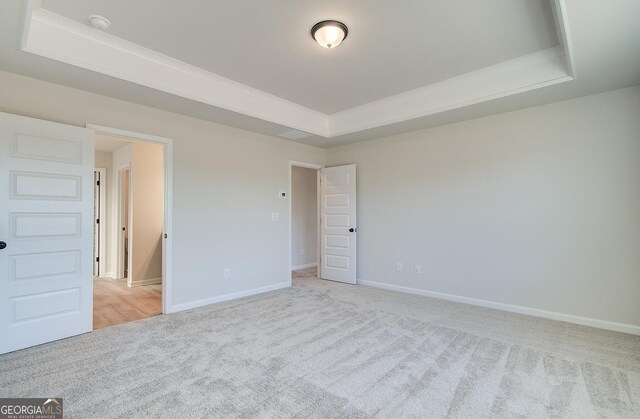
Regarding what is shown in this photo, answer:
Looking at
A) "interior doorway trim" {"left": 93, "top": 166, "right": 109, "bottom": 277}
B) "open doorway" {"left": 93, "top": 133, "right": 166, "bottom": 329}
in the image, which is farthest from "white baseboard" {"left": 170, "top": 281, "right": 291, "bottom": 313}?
"interior doorway trim" {"left": 93, "top": 166, "right": 109, "bottom": 277}

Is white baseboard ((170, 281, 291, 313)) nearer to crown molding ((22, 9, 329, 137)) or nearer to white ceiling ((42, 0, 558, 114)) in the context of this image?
crown molding ((22, 9, 329, 137))

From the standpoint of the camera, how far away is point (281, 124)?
14.1ft

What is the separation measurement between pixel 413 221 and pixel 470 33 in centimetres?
265

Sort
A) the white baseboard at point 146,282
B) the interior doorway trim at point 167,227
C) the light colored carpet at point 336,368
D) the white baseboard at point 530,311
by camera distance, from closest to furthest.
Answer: the light colored carpet at point 336,368, the white baseboard at point 530,311, the interior doorway trim at point 167,227, the white baseboard at point 146,282

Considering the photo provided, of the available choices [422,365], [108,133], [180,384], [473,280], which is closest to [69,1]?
[108,133]

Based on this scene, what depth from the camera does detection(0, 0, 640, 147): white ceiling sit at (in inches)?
82.2

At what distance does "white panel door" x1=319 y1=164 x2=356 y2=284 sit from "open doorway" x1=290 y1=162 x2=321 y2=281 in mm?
1248

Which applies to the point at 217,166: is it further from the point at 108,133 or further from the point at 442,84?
the point at 442,84

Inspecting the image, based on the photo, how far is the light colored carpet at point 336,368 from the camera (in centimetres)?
194

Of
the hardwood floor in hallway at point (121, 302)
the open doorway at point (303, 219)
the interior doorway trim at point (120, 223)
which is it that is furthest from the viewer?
the open doorway at point (303, 219)

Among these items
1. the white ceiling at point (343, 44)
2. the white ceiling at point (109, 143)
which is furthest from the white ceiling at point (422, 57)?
the white ceiling at point (109, 143)

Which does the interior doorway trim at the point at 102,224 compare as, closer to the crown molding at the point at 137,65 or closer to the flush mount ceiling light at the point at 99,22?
the crown molding at the point at 137,65

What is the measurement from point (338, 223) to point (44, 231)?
3.98 m

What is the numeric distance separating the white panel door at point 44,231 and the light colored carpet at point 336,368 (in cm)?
27
